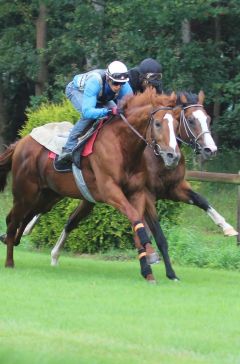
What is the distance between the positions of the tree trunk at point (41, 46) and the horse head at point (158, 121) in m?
14.0

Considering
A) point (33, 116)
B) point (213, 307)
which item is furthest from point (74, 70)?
point (213, 307)

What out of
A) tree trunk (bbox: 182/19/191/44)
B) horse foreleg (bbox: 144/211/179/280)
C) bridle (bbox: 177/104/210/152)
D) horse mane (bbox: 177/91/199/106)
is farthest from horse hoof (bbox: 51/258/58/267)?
tree trunk (bbox: 182/19/191/44)

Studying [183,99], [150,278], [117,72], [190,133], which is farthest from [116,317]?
[183,99]

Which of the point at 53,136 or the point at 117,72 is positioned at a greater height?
the point at 117,72

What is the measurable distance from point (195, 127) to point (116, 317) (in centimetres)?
372

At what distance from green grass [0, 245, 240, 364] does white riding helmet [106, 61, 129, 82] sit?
7.44 feet

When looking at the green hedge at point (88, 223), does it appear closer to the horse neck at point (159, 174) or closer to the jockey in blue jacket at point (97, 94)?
the horse neck at point (159, 174)

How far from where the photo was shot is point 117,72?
11.1 meters

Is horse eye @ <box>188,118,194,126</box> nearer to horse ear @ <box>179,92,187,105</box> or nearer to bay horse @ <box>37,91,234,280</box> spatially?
bay horse @ <box>37,91,234,280</box>

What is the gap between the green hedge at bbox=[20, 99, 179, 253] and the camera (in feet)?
47.6

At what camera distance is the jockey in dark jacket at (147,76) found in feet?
38.9

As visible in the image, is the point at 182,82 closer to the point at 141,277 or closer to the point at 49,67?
the point at 49,67

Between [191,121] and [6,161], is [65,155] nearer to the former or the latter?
[191,121]

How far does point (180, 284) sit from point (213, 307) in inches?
67.5
